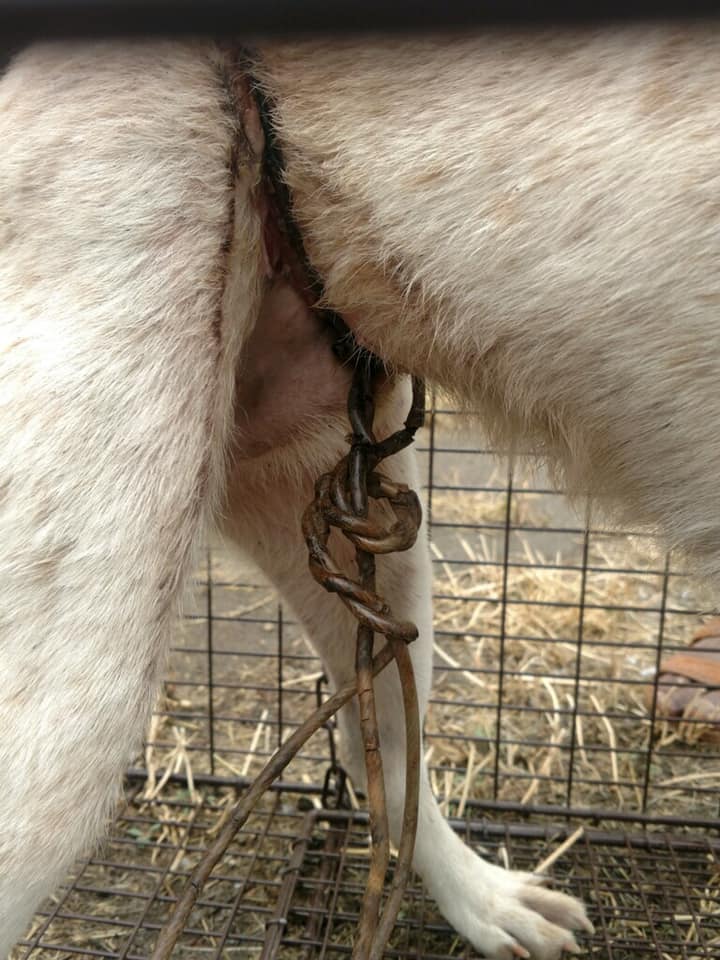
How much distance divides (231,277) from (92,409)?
0.23 metres

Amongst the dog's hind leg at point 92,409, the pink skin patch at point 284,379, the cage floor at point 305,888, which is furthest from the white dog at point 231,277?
the cage floor at point 305,888

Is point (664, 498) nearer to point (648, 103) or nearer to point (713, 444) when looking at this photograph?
point (713, 444)

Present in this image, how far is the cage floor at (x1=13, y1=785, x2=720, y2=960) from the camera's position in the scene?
171 centimetres

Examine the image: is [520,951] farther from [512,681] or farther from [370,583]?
[512,681]

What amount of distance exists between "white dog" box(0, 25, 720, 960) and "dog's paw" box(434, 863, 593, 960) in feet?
2.84

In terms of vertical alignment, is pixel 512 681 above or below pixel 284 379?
below

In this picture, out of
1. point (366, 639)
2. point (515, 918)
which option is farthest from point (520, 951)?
point (366, 639)

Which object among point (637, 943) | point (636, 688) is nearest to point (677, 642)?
point (636, 688)

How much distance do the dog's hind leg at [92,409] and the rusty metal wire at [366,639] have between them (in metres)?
0.22

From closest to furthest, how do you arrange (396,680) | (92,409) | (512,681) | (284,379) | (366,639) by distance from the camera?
1. (92,409)
2. (366,639)
3. (284,379)
4. (396,680)
5. (512,681)

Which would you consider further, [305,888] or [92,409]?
[305,888]

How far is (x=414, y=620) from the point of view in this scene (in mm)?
1602

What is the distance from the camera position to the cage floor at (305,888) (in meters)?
1.71

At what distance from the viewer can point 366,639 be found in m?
1.25
